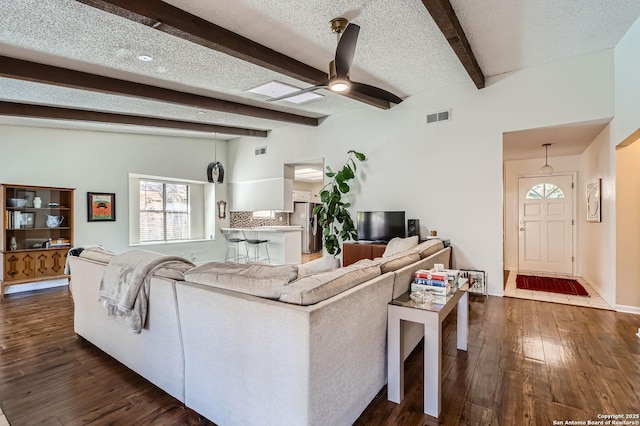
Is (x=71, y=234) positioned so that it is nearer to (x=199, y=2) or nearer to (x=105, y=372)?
(x=105, y=372)

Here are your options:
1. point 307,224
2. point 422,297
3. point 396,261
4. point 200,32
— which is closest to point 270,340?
point 422,297

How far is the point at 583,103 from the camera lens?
13.4ft

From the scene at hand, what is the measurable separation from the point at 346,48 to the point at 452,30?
108cm

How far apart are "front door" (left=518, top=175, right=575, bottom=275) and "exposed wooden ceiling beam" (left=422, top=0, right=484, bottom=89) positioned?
136 inches

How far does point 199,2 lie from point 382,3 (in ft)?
5.12

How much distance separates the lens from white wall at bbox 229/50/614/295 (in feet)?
13.6

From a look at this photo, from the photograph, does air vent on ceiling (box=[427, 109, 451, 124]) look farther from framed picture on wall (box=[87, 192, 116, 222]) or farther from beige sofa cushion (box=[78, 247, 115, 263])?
framed picture on wall (box=[87, 192, 116, 222])

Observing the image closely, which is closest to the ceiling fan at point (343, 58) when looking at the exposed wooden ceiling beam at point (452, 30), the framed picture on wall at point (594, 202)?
the exposed wooden ceiling beam at point (452, 30)

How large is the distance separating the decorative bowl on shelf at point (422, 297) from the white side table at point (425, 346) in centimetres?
4

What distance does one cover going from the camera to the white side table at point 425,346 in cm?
191

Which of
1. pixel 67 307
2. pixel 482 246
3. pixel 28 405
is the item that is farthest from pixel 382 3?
pixel 67 307

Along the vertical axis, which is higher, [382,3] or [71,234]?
[382,3]

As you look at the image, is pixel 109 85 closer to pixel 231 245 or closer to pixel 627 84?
pixel 231 245

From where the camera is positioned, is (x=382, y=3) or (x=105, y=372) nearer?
(x=105, y=372)
